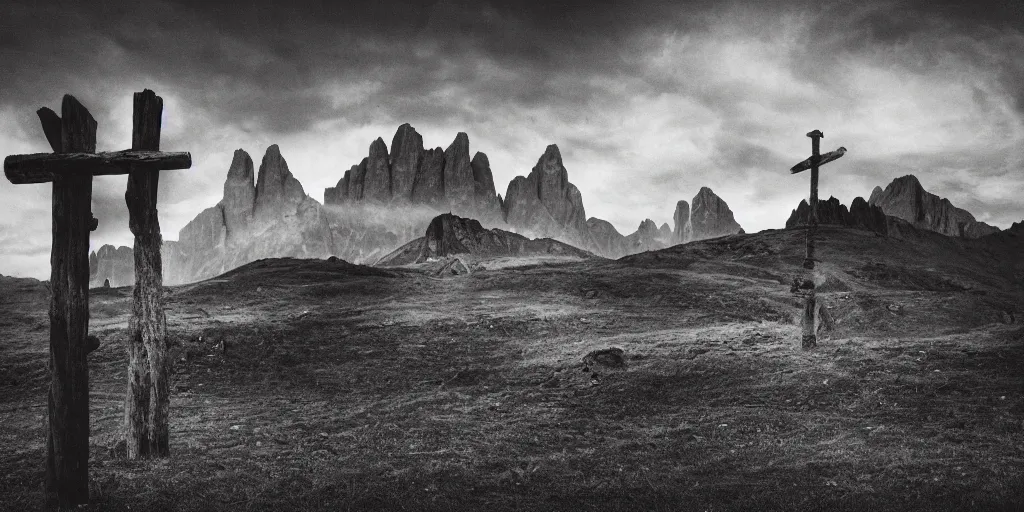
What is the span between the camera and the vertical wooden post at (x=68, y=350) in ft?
29.8

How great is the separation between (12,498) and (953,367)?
939 inches

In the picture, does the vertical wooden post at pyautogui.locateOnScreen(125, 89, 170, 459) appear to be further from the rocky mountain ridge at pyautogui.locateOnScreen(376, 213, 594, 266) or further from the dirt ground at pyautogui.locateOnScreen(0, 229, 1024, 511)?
the rocky mountain ridge at pyautogui.locateOnScreen(376, 213, 594, 266)

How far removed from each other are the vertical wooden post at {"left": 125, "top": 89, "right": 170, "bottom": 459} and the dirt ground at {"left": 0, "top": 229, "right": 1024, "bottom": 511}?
2.01 ft

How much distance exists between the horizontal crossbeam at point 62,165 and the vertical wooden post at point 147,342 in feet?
6.31

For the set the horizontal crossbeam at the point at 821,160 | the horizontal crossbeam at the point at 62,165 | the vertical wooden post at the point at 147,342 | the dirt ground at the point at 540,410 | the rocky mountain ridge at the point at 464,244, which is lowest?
the dirt ground at the point at 540,410

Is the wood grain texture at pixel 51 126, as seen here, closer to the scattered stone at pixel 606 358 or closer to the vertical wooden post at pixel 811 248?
the scattered stone at pixel 606 358

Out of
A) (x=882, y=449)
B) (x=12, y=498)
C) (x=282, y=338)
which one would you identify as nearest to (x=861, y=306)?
(x=882, y=449)

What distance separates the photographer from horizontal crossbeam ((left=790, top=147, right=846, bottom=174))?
22.7m

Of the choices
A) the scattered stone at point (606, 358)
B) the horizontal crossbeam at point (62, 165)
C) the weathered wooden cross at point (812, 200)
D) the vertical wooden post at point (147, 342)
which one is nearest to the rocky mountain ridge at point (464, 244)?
the scattered stone at point (606, 358)

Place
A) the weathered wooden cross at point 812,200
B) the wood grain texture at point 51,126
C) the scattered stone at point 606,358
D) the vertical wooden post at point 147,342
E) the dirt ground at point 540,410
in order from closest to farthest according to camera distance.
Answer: the wood grain texture at point 51,126 < the dirt ground at point 540,410 < the vertical wooden post at point 147,342 < the scattered stone at point 606,358 < the weathered wooden cross at point 812,200

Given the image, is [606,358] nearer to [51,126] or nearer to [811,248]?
[811,248]

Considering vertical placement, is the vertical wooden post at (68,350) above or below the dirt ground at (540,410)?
above

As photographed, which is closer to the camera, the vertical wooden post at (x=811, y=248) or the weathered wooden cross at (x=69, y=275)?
the weathered wooden cross at (x=69, y=275)

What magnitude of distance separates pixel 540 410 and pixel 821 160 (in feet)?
50.1
